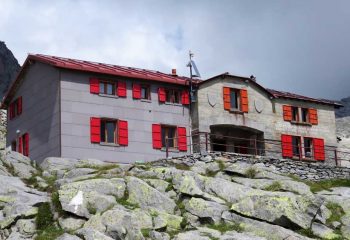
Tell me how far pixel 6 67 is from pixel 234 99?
44.0 m

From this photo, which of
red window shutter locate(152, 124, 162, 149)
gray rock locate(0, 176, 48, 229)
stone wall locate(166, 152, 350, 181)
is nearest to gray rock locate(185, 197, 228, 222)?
gray rock locate(0, 176, 48, 229)

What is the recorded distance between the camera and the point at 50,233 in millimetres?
25531

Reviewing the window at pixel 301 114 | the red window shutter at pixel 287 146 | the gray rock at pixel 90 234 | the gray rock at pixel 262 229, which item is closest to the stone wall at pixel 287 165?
the red window shutter at pixel 287 146

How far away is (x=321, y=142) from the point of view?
4981 centimetres

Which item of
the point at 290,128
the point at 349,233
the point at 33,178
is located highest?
the point at 290,128

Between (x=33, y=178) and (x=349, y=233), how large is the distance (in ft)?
53.8

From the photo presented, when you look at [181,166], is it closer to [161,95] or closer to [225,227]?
[161,95]

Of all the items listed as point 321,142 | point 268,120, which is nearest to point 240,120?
point 268,120

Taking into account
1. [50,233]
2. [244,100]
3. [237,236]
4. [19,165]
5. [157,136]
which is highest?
[244,100]

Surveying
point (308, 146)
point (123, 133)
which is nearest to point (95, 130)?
point (123, 133)

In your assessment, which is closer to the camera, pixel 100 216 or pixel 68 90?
pixel 100 216

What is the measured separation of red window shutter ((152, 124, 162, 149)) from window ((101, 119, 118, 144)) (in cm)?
264

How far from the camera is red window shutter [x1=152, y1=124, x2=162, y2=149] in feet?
139

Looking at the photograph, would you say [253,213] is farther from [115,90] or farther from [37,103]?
[37,103]
